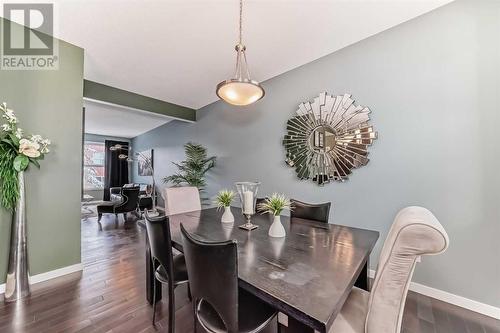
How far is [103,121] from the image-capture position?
5840mm

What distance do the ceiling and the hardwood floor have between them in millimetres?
2780

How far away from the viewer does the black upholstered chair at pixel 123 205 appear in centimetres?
484

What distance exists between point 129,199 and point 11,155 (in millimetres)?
3152

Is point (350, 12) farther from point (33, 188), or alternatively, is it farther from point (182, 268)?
point (33, 188)

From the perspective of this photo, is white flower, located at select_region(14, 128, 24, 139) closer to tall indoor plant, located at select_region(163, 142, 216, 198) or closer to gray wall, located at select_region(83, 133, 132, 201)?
tall indoor plant, located at select_region(163, 142, 216, 198)

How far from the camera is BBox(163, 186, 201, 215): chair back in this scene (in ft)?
8.04

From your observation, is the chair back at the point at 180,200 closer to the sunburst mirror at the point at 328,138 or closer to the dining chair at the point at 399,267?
the sunburst mirror at the point at 328,138

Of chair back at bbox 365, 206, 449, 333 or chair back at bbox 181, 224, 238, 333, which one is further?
chair back at bbox 181, 224, 238, 333

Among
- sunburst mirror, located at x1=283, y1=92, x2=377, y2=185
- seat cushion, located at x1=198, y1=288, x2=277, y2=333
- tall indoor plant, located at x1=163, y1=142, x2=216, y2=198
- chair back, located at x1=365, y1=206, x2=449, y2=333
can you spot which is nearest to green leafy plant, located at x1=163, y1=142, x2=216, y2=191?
tall indoor plant, located at x1=163, y1=142, x2=216, y2=198

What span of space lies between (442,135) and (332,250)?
1.80 metres

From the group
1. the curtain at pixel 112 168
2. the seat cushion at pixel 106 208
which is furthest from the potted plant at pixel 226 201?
the curtain at pixel 112 168

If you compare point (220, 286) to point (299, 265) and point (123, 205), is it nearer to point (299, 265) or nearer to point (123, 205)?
point (299, 265)

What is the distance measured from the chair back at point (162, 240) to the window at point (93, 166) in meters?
8.36

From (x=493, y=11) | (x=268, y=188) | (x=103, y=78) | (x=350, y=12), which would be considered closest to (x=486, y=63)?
(x=493, y=11)
